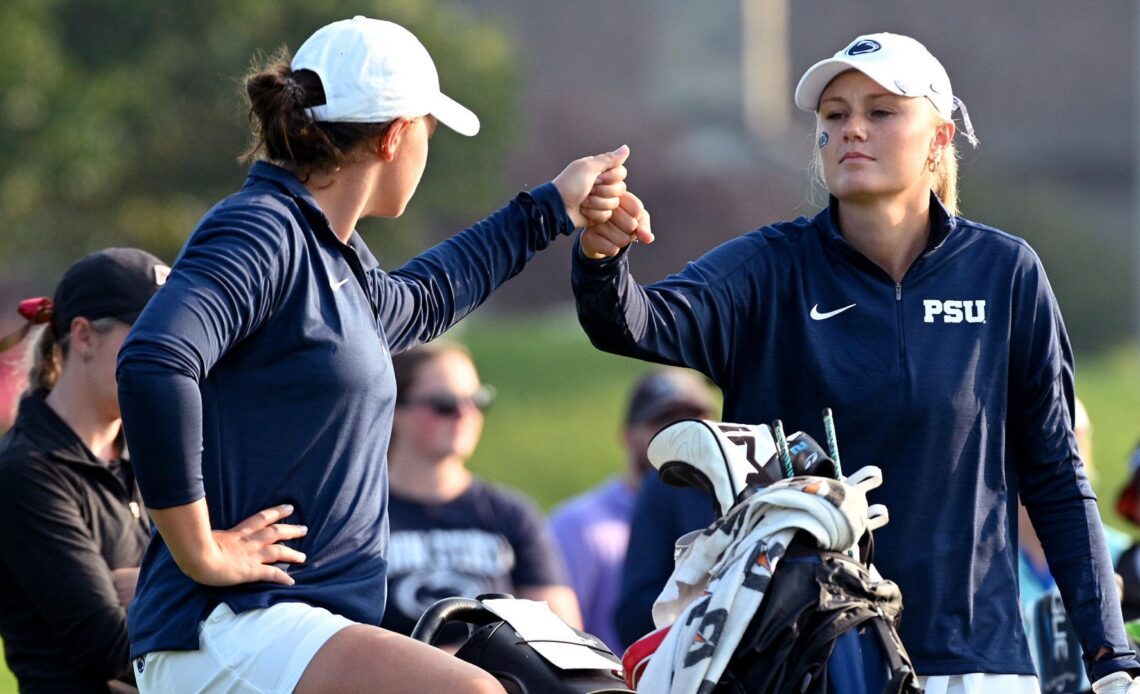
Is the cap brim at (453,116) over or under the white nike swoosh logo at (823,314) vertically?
over

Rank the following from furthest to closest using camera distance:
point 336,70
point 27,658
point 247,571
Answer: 1. point 27,658
2. point 336,70
3. point 247,571

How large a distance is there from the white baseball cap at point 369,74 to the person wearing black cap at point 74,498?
3.60 feet

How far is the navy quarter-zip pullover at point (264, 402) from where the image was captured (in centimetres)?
323

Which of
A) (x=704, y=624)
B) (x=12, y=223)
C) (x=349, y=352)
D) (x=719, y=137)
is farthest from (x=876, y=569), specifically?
(x=719, y=137)

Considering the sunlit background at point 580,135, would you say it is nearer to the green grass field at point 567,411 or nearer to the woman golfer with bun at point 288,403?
the green grass field at point 567,411

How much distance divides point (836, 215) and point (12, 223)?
53.2ft

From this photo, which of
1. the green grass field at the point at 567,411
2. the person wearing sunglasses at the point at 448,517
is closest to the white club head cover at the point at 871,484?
the person wearing sunglasses at the point at 448,517

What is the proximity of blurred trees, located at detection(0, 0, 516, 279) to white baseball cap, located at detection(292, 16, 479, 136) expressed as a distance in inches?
A: 561

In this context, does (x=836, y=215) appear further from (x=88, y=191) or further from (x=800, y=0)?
(x=800, y=0)

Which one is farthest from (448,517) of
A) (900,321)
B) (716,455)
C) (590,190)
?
(716,455)

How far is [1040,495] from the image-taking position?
4270mm

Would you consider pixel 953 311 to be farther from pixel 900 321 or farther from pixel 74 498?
pixel 74 498

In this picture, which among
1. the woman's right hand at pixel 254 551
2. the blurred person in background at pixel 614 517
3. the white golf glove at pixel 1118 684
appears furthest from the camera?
the blurred person in background at pixel 614 517

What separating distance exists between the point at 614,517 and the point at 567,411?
10.3m
